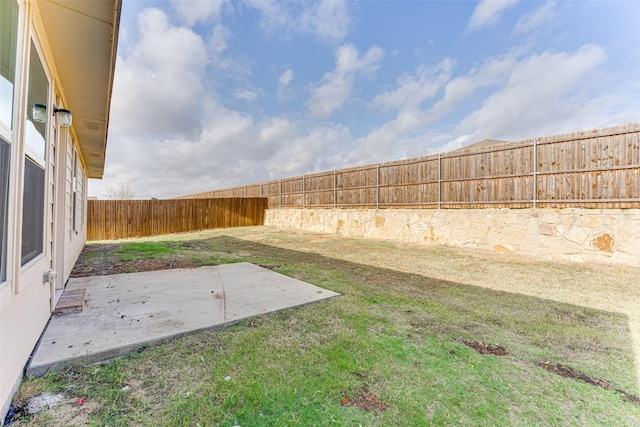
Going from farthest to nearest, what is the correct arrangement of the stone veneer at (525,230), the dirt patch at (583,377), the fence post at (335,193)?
the fence post at (335,193)
the stone veneer at (525,230)
the dirt patch at (583,377)

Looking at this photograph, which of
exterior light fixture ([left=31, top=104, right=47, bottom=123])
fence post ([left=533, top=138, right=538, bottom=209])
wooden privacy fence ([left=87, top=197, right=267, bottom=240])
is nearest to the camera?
exterior light fixture ([left=31, top=104, right=47, bottom=123])

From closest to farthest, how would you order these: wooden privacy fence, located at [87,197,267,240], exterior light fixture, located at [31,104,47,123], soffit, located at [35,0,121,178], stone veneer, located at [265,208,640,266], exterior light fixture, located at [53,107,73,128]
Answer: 1. soffit, located at [35,0,121,178]
2. exterior light fixture, located at [31,104,47,123]
3. exterior light fixture, located at [53,107,73,128]
4. stone veneer, located at [265,208,640,266]
5. wooden privacy fence, located at [87,197,267,240]

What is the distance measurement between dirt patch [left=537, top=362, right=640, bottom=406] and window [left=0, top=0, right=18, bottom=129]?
12.2 ft

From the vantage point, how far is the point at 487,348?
2.17m

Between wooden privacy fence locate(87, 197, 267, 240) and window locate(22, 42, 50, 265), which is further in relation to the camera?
wooden privacy fence locate(87, 197, 267, 240)

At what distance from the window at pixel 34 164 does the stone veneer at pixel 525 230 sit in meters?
8.58

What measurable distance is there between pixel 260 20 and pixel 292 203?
26.6ft

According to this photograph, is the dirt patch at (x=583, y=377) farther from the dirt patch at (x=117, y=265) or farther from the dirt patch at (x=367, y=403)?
the dirt patch at (x=117, y=265)

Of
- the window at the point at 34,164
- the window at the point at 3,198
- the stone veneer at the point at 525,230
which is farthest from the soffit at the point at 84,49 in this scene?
the stone veneer at the point at 525,230

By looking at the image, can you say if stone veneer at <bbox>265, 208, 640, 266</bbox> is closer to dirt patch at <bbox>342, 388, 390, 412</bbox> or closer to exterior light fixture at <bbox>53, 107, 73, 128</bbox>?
dirt patch at <bbox>342, 388, 390, 412</bbox>

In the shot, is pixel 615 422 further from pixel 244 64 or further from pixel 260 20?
pixel 244 64

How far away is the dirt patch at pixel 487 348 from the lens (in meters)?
2.10

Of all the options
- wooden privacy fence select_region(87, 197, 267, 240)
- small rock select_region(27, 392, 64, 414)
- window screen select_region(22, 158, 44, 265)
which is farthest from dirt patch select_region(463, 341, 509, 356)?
wooden privacy fence select_region(87, 197, 267, 240)

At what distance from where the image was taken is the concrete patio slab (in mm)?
1947
